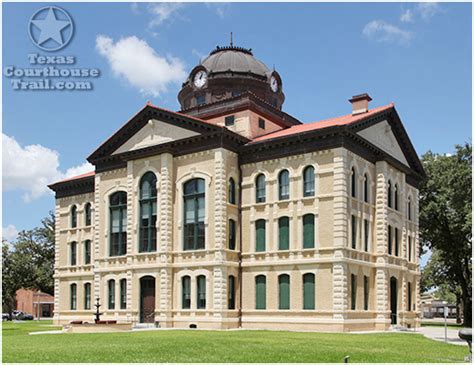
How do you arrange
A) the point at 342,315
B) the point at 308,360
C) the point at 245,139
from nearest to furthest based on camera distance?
the point at 308,360
the point at 342,315
the point at 245,139

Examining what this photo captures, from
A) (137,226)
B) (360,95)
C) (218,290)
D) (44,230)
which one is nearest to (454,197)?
(360,95)

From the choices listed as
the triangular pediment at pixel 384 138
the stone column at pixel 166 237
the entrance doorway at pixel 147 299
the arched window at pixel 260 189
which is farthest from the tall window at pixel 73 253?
the triangular pediment at pixel 384 138

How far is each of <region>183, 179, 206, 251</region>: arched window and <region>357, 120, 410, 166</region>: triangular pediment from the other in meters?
10.3

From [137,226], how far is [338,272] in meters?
13.8

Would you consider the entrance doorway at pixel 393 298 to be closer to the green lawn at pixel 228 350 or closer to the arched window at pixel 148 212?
the green lawn at pixel 228 350

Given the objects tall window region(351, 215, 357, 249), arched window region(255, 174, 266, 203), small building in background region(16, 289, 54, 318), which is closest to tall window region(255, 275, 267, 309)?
arched window region(255, 174, 266, 203)

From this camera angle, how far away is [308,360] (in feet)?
70.1

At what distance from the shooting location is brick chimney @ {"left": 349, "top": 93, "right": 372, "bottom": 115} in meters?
43.9

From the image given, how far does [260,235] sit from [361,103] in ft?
35.3

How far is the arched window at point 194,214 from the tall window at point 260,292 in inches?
156

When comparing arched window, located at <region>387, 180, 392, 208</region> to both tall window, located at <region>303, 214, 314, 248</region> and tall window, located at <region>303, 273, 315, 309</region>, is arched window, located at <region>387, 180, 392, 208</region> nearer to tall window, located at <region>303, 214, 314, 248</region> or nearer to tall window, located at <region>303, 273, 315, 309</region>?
tall window, located at <region>303, 214, 314, 248</region>

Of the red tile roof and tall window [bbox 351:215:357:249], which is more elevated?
the red tile roof

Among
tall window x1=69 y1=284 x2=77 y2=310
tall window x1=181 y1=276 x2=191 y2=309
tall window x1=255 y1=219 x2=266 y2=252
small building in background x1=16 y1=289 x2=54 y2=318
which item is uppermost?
tall window x1=255 y1=219 x2=266 y2=252

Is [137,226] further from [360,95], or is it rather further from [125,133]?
[360,95]
